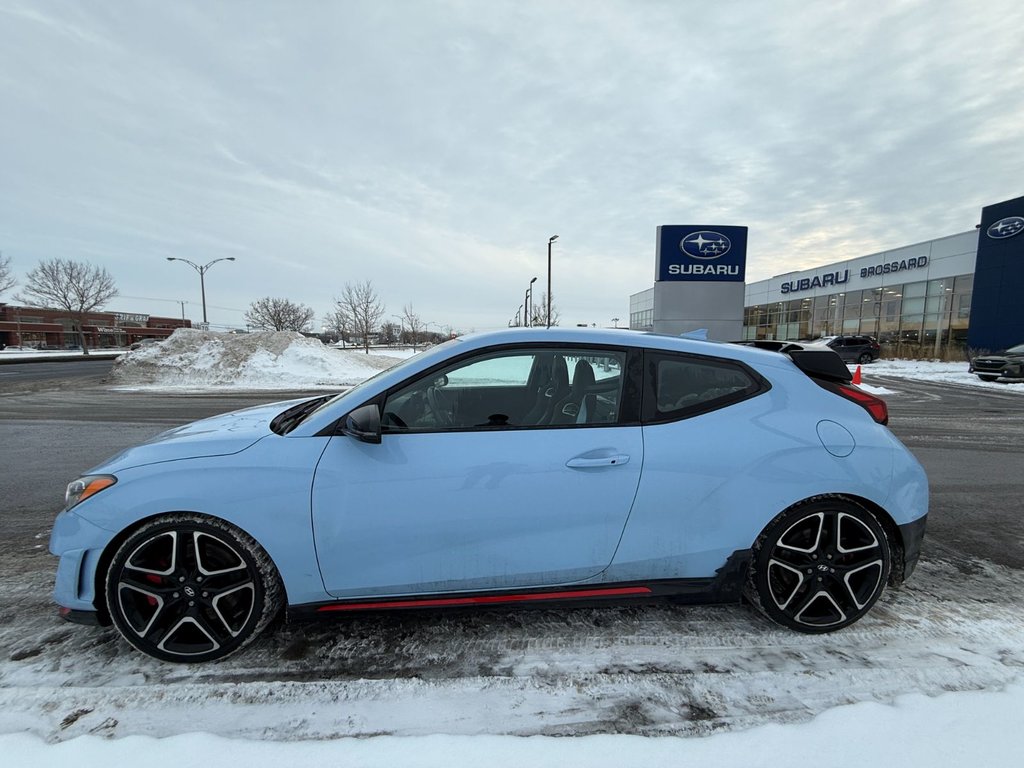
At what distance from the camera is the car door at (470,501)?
2.24 m

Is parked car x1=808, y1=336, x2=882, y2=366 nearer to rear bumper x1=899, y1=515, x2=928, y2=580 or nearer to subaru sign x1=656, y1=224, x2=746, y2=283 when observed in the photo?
subaru sign x1=656, y1=224, x2=746, y2=283

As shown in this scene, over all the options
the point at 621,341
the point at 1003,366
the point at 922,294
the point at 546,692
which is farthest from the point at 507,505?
the point at 922,294

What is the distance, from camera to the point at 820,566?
2.49 metres

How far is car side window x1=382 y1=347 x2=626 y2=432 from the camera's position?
7.87 ft

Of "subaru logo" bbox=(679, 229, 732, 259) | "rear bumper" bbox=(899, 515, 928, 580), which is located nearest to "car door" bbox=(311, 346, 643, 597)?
"rear bumper" bbox=(899, 515, 928, 580)

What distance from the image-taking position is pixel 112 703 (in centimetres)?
209

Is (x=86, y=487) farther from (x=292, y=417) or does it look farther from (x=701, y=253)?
(x=701, y=253)

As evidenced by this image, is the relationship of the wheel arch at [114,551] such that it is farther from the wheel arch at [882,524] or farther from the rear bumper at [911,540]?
the rear bumper at [911,540]

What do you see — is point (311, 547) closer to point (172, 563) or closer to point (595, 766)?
point (172, 563)

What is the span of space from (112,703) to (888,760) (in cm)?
316

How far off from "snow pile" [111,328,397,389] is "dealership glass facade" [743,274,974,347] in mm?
27342

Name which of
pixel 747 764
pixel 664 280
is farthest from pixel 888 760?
pixel 664 280

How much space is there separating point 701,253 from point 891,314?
33.2 meters

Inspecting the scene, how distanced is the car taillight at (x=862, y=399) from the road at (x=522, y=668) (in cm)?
115
